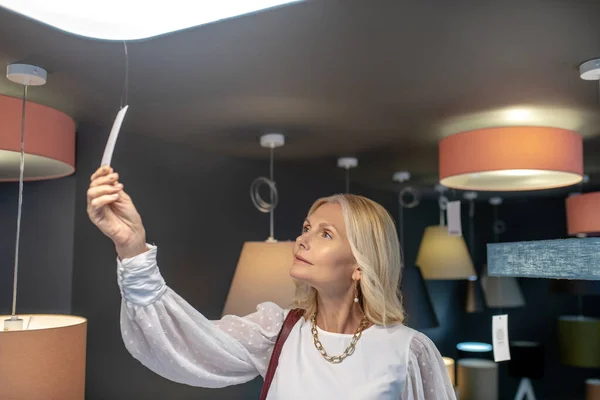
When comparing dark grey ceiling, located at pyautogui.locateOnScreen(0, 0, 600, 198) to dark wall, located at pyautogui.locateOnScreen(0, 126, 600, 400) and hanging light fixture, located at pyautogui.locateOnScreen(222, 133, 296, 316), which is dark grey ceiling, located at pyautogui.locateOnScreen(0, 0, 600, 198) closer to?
dark wall, located at pyautogui.locateOnScreen(0, 126, 600, 400)

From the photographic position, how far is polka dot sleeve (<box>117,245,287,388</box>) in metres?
1.21

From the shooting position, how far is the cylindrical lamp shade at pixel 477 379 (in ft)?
16.8

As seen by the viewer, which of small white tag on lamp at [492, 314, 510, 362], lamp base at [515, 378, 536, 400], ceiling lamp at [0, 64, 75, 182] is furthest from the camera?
lamp base at [515, 378, 536, 400]

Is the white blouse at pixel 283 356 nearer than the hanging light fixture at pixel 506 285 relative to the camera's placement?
Yes

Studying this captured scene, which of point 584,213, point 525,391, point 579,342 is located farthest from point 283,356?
point 525,391

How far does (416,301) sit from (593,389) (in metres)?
2.81

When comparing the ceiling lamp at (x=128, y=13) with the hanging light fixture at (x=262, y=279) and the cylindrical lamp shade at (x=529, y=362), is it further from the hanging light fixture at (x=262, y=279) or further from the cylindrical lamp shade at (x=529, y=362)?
the cylindrical lamp shade at (x=529, y=362)

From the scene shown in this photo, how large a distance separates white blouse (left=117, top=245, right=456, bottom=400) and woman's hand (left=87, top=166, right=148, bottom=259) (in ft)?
0.58

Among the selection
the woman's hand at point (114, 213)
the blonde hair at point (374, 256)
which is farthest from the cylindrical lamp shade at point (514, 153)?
the woman's hand at point (114, 213)

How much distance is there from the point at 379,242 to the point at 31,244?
6.04 ft

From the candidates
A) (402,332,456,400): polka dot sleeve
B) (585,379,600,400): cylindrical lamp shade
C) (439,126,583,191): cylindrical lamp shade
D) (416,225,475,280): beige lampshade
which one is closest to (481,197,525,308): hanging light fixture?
(585,379,600,400): cylindrical lamp shade

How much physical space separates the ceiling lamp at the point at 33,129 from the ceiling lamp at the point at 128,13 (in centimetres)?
108

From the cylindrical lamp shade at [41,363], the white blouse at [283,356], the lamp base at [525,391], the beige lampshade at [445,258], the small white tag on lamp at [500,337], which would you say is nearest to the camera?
the white blouse at [283,356]

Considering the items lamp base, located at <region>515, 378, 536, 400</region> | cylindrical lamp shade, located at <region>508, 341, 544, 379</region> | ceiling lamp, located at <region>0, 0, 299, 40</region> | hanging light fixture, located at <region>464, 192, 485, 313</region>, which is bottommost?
lamp base, located at <region>515, 378, 536, 400</region>
